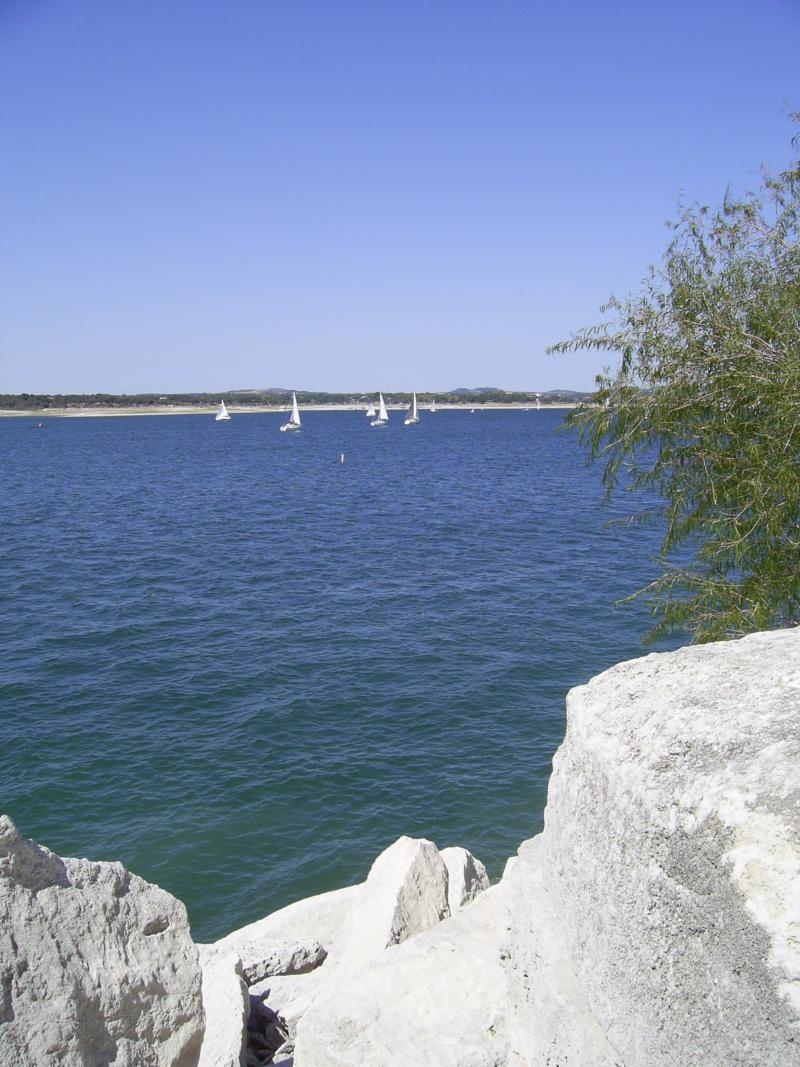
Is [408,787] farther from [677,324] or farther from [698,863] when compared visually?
[698,863]

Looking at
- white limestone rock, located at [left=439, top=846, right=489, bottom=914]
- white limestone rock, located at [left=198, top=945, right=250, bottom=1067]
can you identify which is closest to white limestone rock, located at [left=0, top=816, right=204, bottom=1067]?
white limestone rock, located at [left=198, top=945, right=250, bottom=1067]

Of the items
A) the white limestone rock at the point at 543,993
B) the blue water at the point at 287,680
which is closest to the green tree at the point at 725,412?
the blue water at the point at 287,680

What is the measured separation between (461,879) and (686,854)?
270 inches

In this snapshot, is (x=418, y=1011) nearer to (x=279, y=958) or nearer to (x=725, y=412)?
(x=279, y=958)

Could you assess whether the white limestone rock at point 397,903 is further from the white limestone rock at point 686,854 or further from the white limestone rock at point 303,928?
the white limestone rock at point 686,854

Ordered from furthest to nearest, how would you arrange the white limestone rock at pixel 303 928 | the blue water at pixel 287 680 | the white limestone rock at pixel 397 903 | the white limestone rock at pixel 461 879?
the blue water at pixel 287 680
the white limestone rock at pixel 303 928
the white limestone rock at pixel 461 879
the white limestone rock at pixel 397 903

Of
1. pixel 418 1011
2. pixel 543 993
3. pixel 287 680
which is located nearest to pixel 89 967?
pixel 418 1011

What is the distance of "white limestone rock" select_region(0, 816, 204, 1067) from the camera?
6414mm

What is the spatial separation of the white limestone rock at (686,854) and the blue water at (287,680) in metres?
8.32

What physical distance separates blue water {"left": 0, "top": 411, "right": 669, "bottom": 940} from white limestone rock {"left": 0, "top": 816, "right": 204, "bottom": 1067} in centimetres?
788

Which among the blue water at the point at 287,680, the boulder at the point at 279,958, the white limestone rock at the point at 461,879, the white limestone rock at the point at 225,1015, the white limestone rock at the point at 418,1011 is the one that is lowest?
the blue water at the point at 287,680

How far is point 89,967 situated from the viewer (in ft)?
23.0

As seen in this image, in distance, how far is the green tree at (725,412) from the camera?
11773mm

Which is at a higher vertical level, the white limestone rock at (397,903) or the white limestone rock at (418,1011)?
the white limestone rock at (418,1011)
